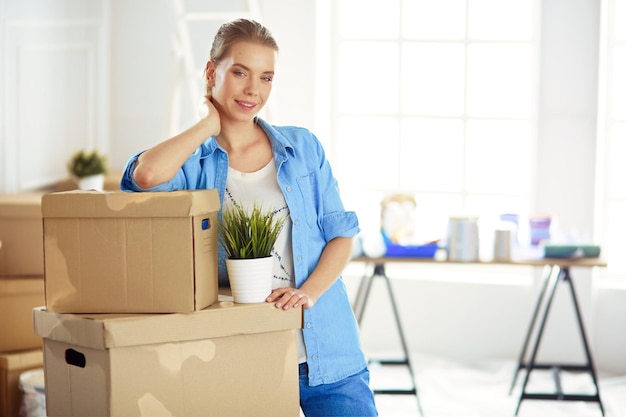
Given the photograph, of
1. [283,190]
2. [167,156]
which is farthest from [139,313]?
[283,190]

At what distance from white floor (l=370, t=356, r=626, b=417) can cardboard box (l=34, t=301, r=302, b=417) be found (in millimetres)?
2190

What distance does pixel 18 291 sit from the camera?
3490 mm

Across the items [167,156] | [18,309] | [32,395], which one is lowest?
[32,395]

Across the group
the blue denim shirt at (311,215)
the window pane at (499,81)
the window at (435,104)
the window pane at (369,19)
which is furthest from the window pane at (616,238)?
the blue denim shirt at (311,215)

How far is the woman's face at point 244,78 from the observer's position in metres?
2.14

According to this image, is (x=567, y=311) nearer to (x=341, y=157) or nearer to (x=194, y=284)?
(x=341, y=157)

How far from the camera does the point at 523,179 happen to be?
16.2 feet

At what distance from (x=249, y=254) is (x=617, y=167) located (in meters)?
3.25

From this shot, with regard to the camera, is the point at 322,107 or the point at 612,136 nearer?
the point at 612,136

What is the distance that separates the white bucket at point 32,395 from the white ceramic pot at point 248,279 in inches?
66.2

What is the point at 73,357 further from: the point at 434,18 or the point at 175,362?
the point at 434,18

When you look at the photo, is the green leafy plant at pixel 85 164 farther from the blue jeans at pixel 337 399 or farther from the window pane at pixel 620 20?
the window pane at pixel 620 20

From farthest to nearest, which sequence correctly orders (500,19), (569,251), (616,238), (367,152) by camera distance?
(367,152), (500,19), (616,238), (569,251)

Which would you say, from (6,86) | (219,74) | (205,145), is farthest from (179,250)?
(6,86)
